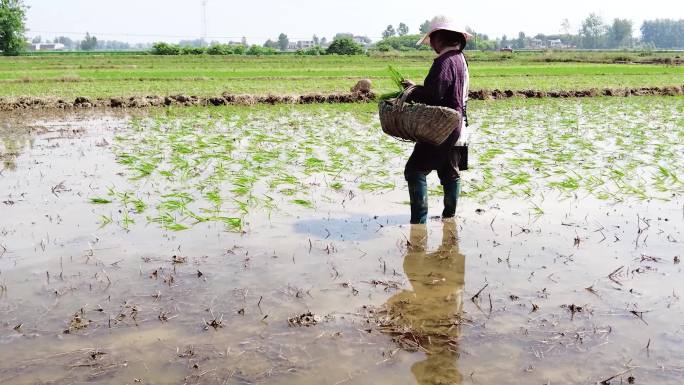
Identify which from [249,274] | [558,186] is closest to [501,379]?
[249,274]

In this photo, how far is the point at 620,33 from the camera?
151000mm

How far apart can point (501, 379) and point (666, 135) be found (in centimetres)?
836

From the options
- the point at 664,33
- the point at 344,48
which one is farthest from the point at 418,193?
the point at 664,33

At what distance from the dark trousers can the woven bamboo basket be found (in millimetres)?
219

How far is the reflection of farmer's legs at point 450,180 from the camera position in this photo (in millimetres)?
4629

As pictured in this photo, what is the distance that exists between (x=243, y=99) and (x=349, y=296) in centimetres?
1169

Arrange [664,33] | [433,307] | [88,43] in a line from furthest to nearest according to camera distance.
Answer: [664,33]
[88,43]
[433,307]

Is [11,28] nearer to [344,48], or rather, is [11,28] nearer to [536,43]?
[344,48]

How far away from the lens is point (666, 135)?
937cm

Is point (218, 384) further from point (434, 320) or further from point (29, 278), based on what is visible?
point (29, 278)

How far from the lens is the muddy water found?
2.57m

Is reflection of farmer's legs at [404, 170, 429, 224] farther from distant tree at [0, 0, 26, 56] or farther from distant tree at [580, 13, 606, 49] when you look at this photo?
distant tree at [580, 13, 606, 49]

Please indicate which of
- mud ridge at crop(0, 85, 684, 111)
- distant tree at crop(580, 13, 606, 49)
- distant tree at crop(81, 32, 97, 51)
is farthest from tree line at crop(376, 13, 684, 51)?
mud ridge at crop(0, 85, 684, 111)

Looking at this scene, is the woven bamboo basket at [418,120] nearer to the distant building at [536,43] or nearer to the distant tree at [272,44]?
the distant tree at [272,44]
